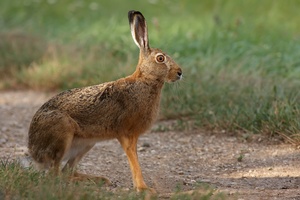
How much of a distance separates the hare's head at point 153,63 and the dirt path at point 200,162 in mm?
932

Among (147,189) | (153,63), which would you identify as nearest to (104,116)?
(153,63)

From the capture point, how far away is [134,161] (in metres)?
6.62

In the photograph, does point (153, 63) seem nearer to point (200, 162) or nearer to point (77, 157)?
point (77, 157)

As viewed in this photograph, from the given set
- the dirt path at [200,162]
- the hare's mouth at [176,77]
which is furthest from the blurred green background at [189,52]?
the hare's mouth at [176,77]

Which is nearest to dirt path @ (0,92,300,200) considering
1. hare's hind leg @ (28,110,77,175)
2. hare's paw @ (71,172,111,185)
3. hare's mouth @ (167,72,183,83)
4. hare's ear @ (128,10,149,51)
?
hare's paw @ (71,172,111,185)

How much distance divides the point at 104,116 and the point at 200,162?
161 cm

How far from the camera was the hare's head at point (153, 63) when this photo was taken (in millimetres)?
6742

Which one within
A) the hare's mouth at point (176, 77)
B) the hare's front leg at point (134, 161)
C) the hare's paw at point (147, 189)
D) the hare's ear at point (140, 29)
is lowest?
the hare's paw at point (147, 189)

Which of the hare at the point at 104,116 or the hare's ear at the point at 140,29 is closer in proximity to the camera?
the hare at the point at 104,116

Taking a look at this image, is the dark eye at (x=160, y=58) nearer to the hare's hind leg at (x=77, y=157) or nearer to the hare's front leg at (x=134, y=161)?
the hare's front leg at (x=134, y=161)

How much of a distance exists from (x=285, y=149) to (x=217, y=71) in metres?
2.76

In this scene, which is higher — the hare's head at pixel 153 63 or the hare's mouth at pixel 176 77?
the hare's head at pixel 153 63

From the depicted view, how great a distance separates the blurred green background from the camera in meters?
9.10

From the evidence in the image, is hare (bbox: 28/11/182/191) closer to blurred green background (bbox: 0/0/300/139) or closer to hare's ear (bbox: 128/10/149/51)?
hare's ear (bbox: 128/10/149/51)
